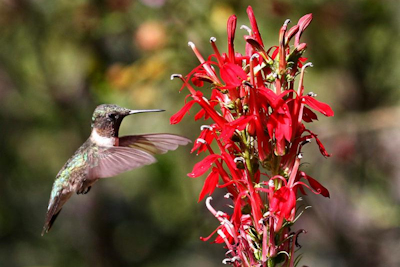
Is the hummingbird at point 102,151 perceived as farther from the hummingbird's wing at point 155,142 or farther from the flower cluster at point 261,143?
the flower cluster at point 261,143

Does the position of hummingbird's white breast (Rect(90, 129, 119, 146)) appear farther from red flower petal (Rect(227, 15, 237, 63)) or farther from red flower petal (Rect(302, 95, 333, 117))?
red flower petal (Rect(302, 95, 333, 117))

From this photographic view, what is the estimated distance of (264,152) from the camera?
4.49ft

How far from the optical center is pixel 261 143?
1347 millimetres

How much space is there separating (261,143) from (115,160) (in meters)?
0.71

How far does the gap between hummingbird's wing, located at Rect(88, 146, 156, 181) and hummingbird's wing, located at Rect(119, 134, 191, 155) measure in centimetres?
18

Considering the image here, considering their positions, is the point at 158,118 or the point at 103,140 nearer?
the point at 103,140

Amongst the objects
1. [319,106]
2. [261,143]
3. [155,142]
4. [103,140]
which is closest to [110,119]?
[103,140]

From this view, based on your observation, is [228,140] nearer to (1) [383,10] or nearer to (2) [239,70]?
(2) [239,70]

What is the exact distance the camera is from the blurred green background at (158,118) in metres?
3.38

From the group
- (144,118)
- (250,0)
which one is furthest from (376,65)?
(144,118)

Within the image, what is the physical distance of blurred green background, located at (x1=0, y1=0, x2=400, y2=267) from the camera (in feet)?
11.1

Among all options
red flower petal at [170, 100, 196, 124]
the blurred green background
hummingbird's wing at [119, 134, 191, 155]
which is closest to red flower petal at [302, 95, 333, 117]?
red flower petal at [170, 100, 196, 124]

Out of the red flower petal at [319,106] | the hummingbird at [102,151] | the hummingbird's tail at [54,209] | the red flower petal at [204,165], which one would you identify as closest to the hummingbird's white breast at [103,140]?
the hummingbird at [102,151]

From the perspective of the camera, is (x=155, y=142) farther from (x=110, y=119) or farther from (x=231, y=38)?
(x=231, y=38)
